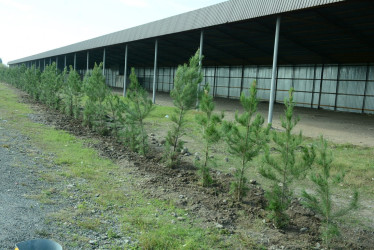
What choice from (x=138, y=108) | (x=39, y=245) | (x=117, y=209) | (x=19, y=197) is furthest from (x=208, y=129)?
(x=39, y=245)

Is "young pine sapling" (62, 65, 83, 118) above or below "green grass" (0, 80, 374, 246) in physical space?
above

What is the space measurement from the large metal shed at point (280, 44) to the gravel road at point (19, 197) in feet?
32.7

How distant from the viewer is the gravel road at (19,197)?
4.05m

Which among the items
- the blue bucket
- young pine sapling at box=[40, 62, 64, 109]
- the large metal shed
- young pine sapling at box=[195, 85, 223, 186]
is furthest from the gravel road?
the large metal shed

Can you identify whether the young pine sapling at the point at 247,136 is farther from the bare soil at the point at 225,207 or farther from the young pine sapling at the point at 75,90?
the young pine sapling at the point at 75,90

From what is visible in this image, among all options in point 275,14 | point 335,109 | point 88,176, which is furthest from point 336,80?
point 88,176

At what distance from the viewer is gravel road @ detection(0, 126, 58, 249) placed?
405cm

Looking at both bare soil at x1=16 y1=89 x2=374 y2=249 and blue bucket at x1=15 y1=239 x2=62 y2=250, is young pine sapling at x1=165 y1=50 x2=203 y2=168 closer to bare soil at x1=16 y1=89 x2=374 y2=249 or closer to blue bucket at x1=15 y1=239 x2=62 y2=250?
bare soil at x1=16 y1=89 x2=374 y2=249

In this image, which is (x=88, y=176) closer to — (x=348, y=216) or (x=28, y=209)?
(x=28, y=209)

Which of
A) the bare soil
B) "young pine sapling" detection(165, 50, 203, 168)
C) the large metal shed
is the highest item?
the large metal shed

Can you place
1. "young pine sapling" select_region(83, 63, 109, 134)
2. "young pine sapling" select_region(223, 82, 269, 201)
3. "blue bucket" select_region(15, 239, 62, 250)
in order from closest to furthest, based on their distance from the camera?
"blue bucket" select_region(15, 239, 62, 250) → "young pine sapling" select_region(223, 82, 269, 201) → "young pine sapling" select_region(83, 63, 109, 134)

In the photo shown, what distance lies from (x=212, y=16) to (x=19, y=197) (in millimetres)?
13847

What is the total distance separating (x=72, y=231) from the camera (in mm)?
4266

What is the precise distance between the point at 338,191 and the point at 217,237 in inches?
146
